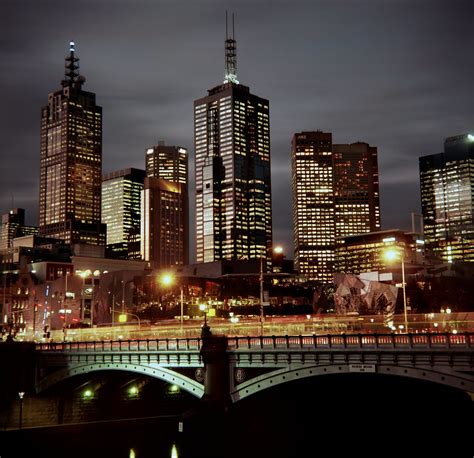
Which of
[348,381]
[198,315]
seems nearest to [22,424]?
[348,381]

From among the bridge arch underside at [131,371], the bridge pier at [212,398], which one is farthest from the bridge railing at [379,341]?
the bridge arch underside at [131,371]

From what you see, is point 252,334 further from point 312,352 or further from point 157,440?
point 157,440

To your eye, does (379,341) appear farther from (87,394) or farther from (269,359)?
(87,394)

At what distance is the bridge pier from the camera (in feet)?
176

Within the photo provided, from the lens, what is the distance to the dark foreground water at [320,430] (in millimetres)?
65250

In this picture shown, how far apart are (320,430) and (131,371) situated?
866 inches

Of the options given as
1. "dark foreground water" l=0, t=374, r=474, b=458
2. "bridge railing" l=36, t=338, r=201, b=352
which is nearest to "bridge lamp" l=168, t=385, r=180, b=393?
"dark foreground water" l=0, t=374, r=474, b=458

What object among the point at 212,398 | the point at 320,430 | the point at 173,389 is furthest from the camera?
the point at 173,389

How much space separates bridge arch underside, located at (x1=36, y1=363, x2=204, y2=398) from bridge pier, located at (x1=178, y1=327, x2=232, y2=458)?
8.51ft

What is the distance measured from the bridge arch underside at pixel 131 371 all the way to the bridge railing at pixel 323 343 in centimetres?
151

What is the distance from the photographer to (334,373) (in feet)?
157

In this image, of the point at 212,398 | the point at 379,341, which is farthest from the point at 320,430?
the point at 379,341

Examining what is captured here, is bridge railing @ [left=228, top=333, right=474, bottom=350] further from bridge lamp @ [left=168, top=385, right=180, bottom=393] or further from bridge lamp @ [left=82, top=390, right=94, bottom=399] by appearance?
bridge lamp @ [left=168, top=385, right=180, bottom=393]

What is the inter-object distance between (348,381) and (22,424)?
3693cm
